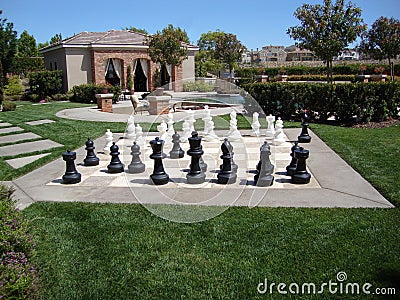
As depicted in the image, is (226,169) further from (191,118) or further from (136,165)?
(191,118)

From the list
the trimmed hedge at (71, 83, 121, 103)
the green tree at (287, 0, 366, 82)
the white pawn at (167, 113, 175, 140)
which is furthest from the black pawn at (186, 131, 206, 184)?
the trimmed hedge at (71, 83, 121, 103)

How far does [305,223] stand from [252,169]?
8.15ft

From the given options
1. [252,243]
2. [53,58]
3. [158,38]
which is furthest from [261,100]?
[53,58]

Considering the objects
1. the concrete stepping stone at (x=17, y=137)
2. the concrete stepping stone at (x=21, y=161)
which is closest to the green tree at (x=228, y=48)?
the concrete stepping stone at (x=17, y=137)

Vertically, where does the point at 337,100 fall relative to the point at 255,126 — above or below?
above

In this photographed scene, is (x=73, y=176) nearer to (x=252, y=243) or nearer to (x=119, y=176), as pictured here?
(x=119, y=176)

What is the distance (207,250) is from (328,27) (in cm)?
1421

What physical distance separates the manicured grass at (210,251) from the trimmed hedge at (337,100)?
26.8 ft

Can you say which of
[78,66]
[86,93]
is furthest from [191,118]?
[78,66]

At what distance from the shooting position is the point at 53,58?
2945cm

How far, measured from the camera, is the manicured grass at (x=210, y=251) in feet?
10.9

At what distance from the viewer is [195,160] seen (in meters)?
5.98

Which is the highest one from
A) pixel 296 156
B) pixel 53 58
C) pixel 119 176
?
pixel 53 58

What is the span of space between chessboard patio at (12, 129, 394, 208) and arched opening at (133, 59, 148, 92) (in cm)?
2293
